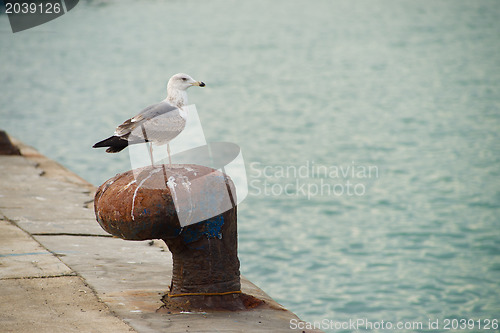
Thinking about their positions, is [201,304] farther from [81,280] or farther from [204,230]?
[81,280]

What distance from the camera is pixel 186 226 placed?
4562 mm

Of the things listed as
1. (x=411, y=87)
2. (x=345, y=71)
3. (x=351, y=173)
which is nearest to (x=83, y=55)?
(x=345, y=71)

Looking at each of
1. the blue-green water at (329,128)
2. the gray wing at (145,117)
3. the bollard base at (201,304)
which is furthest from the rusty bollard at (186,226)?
the blue-green water at (329,128)

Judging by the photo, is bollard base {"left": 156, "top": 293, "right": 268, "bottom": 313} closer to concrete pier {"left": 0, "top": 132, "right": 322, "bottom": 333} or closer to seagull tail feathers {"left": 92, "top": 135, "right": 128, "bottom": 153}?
concrete pier {"left": 0, "top": 132, "right": 322, "bottom": 333}

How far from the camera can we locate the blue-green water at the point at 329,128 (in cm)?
918

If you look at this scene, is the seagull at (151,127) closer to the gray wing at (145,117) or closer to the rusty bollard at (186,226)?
the gray wing at (145,117)

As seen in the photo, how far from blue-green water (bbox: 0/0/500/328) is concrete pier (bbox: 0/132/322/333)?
2638 mm

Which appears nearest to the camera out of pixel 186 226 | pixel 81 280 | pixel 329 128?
pixel 186 226

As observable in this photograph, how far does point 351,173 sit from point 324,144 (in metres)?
2.71

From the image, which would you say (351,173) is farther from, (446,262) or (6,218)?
(6,218)

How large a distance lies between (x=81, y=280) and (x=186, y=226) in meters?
1.12

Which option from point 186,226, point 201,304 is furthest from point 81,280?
point 186,226

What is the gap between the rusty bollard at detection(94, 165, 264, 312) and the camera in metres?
4.49

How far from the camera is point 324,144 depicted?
1644 cm
